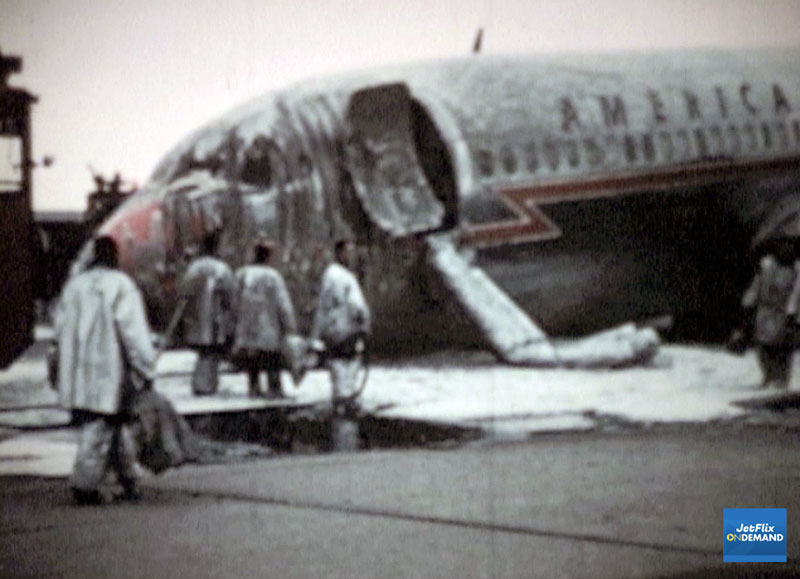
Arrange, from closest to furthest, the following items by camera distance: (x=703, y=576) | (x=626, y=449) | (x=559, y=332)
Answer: (x=703, y=576)
(x=626, y=449)
(x=559, y=332)

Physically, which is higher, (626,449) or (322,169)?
(322,169)

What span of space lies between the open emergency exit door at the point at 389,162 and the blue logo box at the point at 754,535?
5.43 metres

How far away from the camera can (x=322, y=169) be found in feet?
35.8

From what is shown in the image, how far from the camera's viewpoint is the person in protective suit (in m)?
9.70

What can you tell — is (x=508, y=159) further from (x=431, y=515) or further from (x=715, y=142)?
(x=431, y=515)

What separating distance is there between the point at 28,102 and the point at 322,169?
4.11 meters

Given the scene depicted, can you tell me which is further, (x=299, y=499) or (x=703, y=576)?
(x=299, y=499)

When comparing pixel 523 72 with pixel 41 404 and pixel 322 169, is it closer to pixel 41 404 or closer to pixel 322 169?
pixel 322 169

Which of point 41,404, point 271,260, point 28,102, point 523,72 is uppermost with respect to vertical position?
point 523,72

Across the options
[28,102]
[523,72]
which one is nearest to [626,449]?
[28,102]

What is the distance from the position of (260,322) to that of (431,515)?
409 cm

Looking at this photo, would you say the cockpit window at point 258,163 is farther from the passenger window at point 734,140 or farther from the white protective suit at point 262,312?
the passenger window at point 734,140

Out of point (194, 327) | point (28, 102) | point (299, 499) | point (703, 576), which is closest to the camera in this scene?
point (703, 576)

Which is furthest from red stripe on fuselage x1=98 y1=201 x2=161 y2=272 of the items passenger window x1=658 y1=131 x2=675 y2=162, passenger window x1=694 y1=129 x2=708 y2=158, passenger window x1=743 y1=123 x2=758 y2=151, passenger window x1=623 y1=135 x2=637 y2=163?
passenger window x1=743 y1=123 x2=758 y2=151
